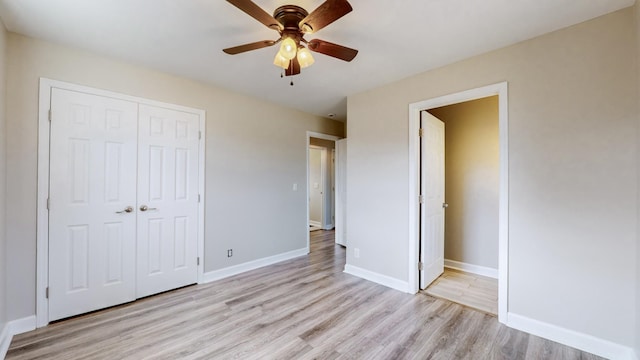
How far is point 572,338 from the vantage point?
193 centimetres

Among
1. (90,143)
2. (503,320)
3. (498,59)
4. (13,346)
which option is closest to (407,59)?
(498,59)

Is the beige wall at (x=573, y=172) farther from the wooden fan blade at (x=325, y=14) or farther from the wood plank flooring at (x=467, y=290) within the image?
the wooden fan blade at (x=325, y=14)

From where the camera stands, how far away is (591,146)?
6.12ft

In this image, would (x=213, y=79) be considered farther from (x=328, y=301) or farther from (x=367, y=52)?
(x=328, y=301)

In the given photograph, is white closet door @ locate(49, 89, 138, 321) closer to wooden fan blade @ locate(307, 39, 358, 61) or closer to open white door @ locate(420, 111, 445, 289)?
wooden fan blade @ locate(307, 39, 358, 61)

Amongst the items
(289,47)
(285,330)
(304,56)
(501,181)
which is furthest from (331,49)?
(285,330)

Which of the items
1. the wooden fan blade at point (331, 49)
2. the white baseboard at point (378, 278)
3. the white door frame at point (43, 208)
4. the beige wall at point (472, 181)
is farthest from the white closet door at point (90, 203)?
the beige wall at point (472, 181)

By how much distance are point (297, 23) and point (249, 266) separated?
3.04 metres

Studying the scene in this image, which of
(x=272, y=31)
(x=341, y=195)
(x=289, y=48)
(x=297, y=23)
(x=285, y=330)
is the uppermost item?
(x=272, y=31)

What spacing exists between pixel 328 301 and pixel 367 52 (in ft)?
8.18

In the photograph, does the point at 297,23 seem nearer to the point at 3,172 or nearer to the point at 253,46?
the point at 253,46

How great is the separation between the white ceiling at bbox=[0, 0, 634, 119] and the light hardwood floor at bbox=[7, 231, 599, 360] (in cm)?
244

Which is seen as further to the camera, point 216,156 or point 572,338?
point 216,156

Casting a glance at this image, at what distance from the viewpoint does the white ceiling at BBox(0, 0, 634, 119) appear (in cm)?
173
